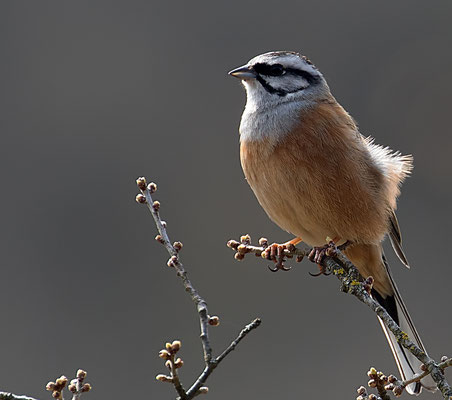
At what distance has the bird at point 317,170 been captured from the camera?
474cm

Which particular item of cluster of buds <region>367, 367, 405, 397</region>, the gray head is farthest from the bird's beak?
cluster of buds <region>367, 367, 405, 397</region>

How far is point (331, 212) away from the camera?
4.79m

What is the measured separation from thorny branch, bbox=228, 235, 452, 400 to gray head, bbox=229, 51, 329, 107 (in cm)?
116

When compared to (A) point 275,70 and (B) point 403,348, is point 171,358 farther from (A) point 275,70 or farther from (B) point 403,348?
(A) point 275,70

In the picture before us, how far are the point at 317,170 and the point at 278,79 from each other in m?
0.81

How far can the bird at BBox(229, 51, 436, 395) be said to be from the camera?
15.6 ft

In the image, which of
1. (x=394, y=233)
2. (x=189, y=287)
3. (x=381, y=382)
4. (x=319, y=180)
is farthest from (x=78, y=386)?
(x=394, y=233)

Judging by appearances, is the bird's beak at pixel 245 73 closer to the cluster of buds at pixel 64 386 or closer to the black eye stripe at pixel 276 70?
the black eye stripe at pixel 276 70

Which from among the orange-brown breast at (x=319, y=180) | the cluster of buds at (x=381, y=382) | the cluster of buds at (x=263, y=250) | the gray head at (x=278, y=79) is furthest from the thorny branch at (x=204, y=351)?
the gray head at (x=278, y=79)

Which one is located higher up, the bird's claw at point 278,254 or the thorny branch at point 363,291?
the bird's claw at point 278,254

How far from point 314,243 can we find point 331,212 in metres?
0.34

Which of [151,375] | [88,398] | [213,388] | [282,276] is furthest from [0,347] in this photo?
[282,276]

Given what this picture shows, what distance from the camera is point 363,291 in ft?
11.0

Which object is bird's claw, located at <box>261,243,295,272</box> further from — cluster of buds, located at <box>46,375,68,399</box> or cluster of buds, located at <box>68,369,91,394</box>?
cluster of buds, located at <box>46,375,68,399</box>
